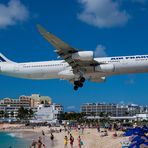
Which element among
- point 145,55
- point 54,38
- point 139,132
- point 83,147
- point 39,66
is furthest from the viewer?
point 83,147

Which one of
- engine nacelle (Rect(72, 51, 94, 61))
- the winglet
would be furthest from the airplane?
the winglet

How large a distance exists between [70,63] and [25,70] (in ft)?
20.5

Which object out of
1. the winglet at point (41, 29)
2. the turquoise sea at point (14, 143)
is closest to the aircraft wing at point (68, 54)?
the winglet at point (41, 29)

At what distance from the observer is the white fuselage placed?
43281mm

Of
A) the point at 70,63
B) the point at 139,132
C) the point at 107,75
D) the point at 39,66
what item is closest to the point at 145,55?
the point at 107,75

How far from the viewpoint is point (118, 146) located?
4103 cm

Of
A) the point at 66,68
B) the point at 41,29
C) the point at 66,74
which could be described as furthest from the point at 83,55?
the point at 41,29

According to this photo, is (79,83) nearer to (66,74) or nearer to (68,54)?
(66,74)

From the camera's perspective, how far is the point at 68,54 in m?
44.4

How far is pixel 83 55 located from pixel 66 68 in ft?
12.3

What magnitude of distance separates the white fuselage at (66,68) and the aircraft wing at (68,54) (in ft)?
2.01

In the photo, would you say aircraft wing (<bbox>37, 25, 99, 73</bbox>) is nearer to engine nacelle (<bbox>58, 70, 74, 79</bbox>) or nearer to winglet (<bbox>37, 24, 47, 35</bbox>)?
winglet (<bbox>37, 24, 47, 35</bbox>)

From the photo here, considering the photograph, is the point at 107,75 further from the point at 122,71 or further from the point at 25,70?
the point at 25,70

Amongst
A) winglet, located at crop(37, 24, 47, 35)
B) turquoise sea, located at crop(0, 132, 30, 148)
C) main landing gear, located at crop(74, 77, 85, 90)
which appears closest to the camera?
winglet, located at crop(37, 24, 47, 35)
